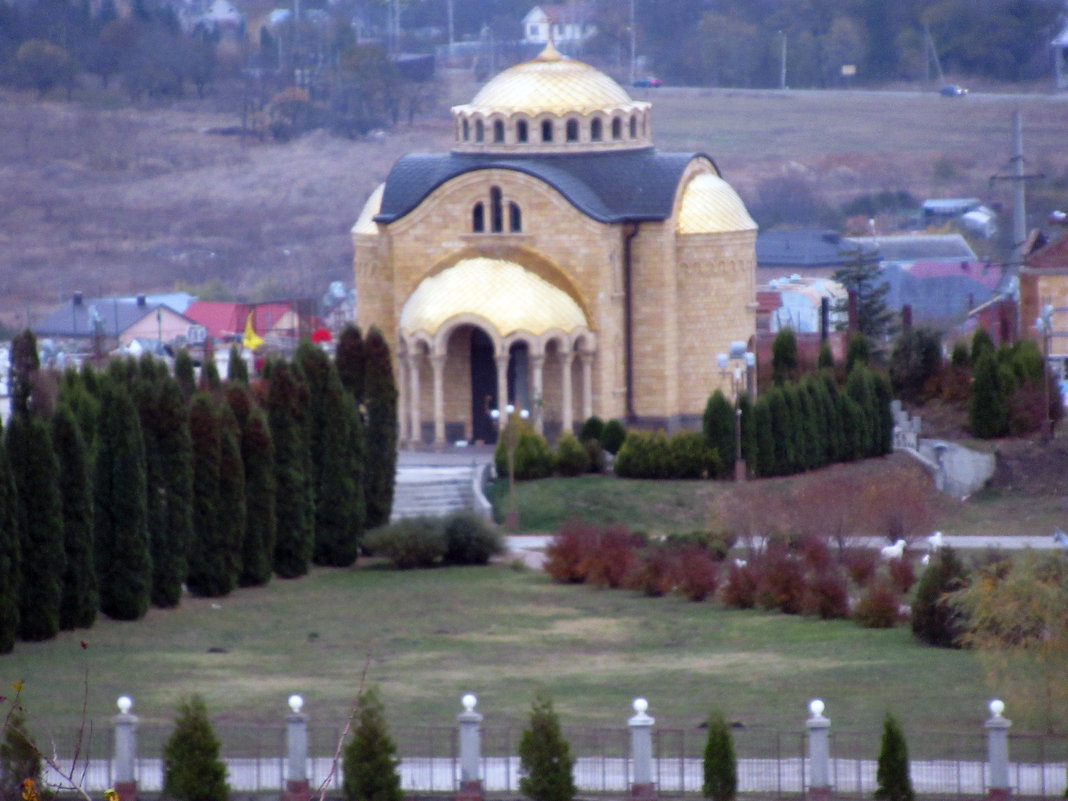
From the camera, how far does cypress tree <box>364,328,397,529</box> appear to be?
3281 cm

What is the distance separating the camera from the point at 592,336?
40969 mm

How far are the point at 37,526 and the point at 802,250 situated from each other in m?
60.1

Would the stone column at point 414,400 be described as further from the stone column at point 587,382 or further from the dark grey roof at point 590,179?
the stone column at point 587,382

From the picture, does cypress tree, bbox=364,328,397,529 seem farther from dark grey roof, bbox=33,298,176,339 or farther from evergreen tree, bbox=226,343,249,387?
dark grey roof, bbox=33,298,176,339

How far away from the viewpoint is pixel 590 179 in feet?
138

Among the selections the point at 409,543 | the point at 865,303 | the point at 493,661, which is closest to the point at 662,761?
the point at 493,661

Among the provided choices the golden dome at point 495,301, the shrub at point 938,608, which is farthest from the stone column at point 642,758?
the golden dome at point 495,301

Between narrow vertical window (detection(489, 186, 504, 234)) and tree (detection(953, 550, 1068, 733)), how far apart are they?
880 inches

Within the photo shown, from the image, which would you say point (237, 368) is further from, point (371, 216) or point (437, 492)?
point (371, 216)

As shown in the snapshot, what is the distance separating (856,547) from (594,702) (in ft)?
31.3

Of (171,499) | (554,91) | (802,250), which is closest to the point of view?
(171,499)

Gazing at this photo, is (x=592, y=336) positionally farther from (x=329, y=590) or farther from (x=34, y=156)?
(x=34, y=156)

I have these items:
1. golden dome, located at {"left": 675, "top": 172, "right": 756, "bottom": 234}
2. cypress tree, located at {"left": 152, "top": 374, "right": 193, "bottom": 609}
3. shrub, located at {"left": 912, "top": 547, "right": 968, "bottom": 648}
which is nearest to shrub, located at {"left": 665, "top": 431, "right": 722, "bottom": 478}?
golden dome, located at {"left": 675, "top": 172, "right": 756, "bottom": 234}

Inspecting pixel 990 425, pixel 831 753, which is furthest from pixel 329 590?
pixel 990 425
